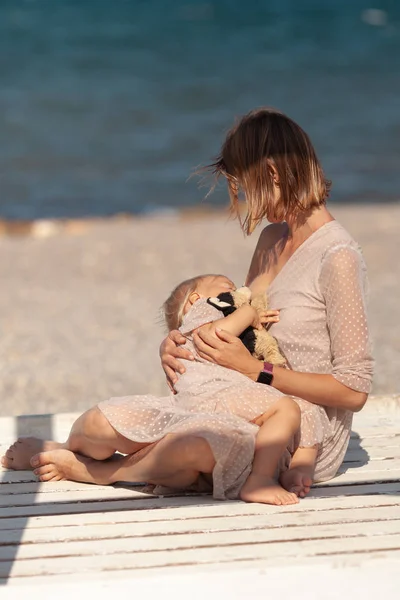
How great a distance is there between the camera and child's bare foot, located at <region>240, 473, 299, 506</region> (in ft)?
10.1

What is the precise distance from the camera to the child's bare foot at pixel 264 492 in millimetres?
3088

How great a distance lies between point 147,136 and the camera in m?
17.0

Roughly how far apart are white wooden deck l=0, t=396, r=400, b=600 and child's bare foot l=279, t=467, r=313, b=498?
0.13ft

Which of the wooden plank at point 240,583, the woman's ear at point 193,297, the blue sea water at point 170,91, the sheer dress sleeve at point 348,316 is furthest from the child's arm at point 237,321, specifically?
the blue sea water at point 170,91

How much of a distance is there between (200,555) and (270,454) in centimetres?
49

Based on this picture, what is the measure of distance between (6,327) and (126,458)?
4297 mm

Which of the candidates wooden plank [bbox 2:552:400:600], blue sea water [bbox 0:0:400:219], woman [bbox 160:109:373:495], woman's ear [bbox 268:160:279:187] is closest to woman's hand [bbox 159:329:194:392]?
woman [bbox 160:109:373:495]

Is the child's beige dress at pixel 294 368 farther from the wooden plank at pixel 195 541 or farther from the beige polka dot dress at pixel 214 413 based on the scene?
the wooden plank at pixel 195 541

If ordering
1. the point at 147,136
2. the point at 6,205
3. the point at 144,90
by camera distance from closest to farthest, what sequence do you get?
1. the point at 6,205
2. the point at 147,136
3. the point at 144,90

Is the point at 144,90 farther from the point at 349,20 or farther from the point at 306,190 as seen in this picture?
the point at 306,190

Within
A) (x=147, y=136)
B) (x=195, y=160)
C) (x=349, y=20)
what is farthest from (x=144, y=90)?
(x=349, y=20)

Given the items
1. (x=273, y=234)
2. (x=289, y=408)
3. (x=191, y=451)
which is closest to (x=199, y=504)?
(x=191, y=451)

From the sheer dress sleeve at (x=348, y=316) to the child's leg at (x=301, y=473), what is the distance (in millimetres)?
239

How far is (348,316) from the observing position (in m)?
3.25
